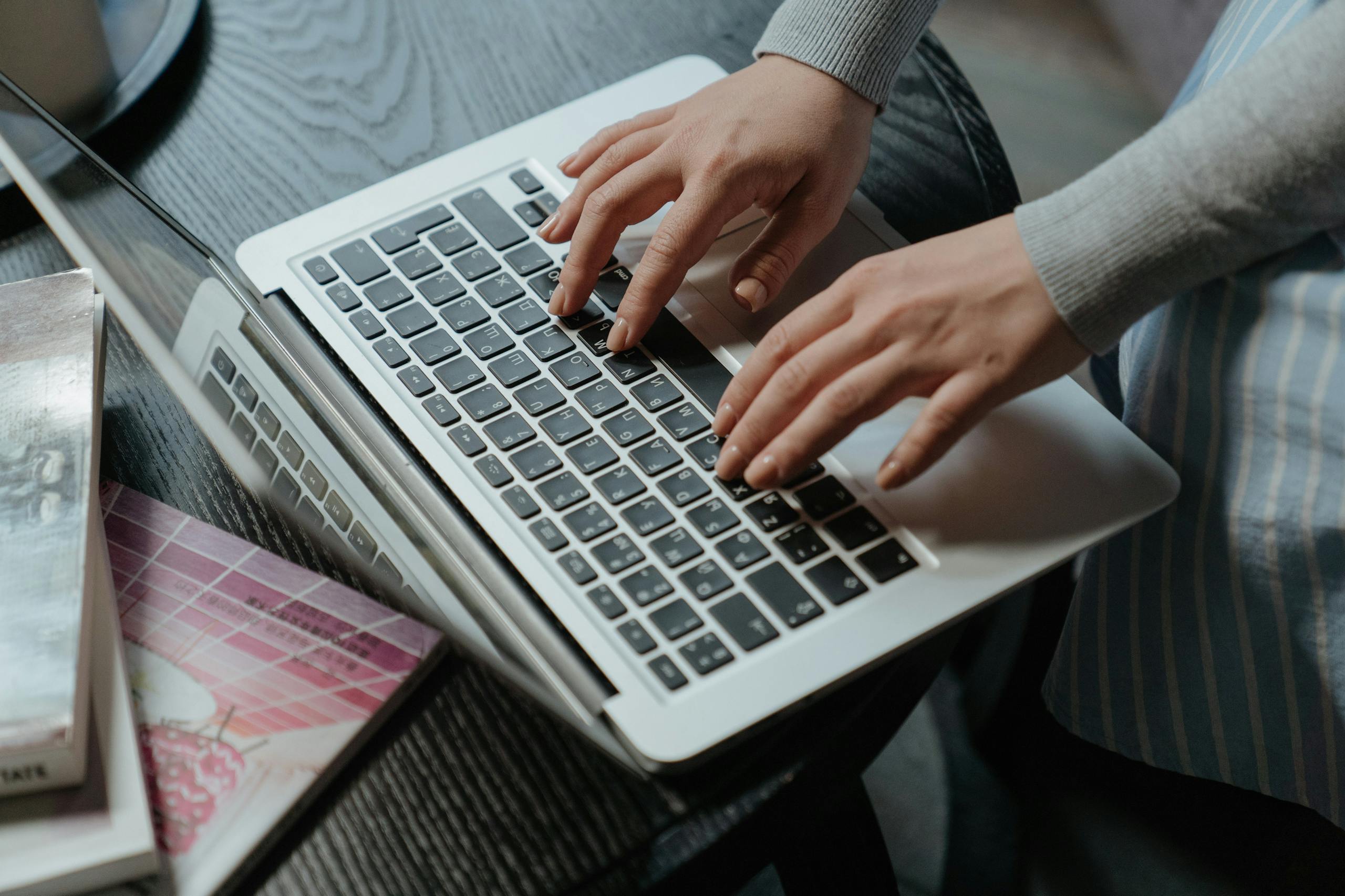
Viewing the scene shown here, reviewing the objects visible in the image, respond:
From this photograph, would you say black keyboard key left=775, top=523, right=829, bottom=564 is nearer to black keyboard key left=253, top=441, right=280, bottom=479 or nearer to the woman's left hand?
the woman's left hand

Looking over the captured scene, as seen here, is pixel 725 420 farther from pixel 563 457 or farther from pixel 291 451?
pixel 291 451

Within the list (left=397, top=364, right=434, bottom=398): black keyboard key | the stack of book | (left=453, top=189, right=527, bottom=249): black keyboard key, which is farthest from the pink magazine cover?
(left=453, top=189, right=527, bottom=249): black keyboard key

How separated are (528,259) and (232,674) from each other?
0.83ft

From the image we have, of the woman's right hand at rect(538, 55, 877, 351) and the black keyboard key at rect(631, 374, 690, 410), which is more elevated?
the woman's right hand at rect(538, 55, 877, 351)

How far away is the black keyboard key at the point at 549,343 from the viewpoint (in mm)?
499

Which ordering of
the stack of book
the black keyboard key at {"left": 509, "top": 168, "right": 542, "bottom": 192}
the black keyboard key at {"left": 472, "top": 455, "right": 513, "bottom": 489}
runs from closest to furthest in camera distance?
the stack of book < the black keyboard key at {"left": 472, "top": 455, "right": 513, "bottom": 489} < the black keyboard key at {"left": 509, "top": 168, "right": 542, "bottom": 192}

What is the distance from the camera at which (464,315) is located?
0.52 m

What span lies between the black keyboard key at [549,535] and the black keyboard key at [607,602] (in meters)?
0.03

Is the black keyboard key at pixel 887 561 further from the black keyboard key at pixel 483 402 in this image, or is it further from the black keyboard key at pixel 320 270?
the black keyboard key at pixel 320 270

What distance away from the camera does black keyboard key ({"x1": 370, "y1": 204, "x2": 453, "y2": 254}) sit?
0.54m

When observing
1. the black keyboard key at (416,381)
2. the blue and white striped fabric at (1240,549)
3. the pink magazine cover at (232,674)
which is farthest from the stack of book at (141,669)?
the blue and white striped fabric at (1240,549)

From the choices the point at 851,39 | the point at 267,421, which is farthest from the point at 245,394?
the point at 851,39

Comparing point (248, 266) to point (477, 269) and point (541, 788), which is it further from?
point (541, 788)

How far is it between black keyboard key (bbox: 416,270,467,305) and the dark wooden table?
0.11 m
